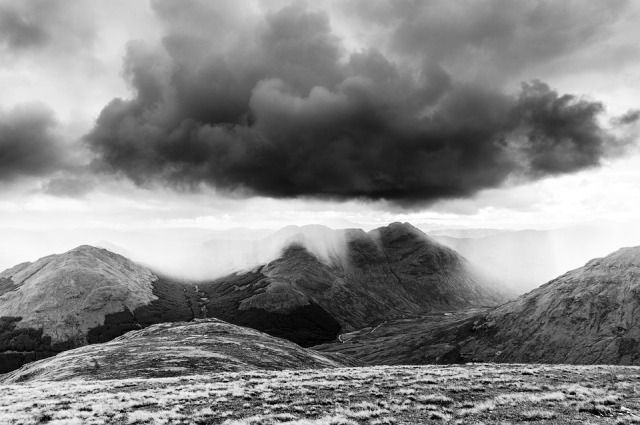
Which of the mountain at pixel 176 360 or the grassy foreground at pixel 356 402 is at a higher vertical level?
the grassy foreground at pixel 356 402

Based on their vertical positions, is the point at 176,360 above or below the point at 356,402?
below

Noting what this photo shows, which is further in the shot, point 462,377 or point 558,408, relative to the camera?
point 462,377

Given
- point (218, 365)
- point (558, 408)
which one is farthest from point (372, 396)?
point (218, 365)

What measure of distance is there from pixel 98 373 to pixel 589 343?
20246 centimetres

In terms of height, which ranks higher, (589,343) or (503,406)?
(503,406)

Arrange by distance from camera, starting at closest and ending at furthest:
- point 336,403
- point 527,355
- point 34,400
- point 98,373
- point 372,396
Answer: point 336,403
point 372,396
point 34,400
point 98,373
point 527,355

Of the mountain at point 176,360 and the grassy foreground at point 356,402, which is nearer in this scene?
the grassy foreground at point 356,402

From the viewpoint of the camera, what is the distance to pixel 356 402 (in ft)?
101

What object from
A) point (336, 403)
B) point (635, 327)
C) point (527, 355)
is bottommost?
point (527, 355)

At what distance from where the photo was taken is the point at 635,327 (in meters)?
182

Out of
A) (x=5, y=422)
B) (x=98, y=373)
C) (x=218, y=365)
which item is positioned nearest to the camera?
(x=5, y=422)

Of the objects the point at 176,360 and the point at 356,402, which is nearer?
the point at 356,402

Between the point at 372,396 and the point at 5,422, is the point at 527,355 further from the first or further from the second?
the point at 5,422

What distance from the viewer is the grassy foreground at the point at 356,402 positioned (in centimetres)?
2548
